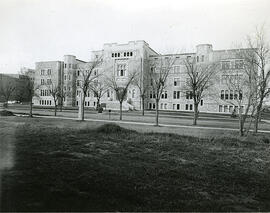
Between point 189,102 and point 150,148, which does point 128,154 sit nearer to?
point 150,148

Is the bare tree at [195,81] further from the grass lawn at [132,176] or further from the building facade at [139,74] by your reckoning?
the building facade at [139,74]

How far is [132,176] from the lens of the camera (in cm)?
813

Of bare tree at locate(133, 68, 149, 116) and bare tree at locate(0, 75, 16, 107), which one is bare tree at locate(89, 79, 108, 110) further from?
bare tree at locate(0, 75, 16, 107)

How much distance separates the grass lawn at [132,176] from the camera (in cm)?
577

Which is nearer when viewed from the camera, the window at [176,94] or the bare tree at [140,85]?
the bare tree at [140,85]

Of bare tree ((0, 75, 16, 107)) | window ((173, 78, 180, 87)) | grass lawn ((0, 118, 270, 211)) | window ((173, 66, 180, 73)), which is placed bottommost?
grass lawn ((0, 118, 270, 211))

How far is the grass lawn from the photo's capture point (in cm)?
577

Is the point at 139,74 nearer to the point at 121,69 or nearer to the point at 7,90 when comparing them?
the point at 121,69

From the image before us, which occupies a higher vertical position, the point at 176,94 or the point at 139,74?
the point at 139,74

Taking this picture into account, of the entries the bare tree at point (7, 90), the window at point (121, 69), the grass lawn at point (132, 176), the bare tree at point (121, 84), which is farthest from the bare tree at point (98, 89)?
the grass lawn at point (132, 176)

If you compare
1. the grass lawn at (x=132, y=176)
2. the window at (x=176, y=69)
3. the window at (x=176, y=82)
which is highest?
the window at (x=176, y=69)

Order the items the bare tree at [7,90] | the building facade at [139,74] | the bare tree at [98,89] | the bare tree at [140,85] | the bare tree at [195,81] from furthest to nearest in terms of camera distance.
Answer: the building facade at [139,74] < the bare tree at [98,89] < the bare tree at [7,90] < the bare tree at [140,85] < the bare tree at [195,81]

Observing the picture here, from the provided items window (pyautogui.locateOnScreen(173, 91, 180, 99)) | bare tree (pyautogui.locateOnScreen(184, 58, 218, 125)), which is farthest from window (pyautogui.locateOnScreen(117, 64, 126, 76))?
bare tree (pyautogui.locateOnScreen(184, 58, 218, 125))

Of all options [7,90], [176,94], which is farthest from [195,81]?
[7,90]
